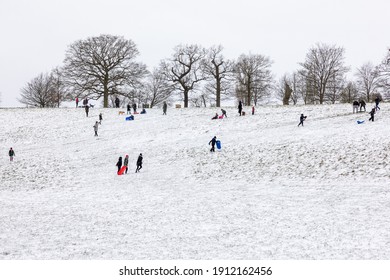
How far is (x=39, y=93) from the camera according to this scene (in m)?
81.4

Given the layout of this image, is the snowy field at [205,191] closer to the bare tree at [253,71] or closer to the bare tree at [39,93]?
the bare tree at [253,71]

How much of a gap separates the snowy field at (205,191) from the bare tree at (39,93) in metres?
42.1

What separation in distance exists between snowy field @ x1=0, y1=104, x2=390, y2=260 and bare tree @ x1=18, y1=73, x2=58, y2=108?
4210 cm

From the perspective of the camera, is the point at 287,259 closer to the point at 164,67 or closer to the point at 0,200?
the point at 0,200

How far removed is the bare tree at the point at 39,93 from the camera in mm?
81625

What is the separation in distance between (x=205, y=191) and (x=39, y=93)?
7156cm

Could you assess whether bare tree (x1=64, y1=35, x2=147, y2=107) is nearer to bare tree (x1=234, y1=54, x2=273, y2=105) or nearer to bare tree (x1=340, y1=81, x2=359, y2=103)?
bare tree (x1=234, y1=54, x2=273, y2=105)

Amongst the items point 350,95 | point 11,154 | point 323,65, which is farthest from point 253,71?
point 11,154

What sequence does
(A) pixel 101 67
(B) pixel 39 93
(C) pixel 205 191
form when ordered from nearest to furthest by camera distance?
(C) pixel 205 191 < (A) pixel 101 67 < (B) pixel 39 93

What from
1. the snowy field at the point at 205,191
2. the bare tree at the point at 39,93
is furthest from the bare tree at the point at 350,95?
the bare tree at the point at 39,93

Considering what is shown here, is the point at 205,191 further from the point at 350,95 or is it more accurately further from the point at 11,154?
the point at 350,95

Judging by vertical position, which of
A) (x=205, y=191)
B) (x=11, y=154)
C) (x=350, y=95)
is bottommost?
(x=205, y=191)

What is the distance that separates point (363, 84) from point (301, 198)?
70.5 metres

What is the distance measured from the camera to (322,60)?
6131 centimetres
